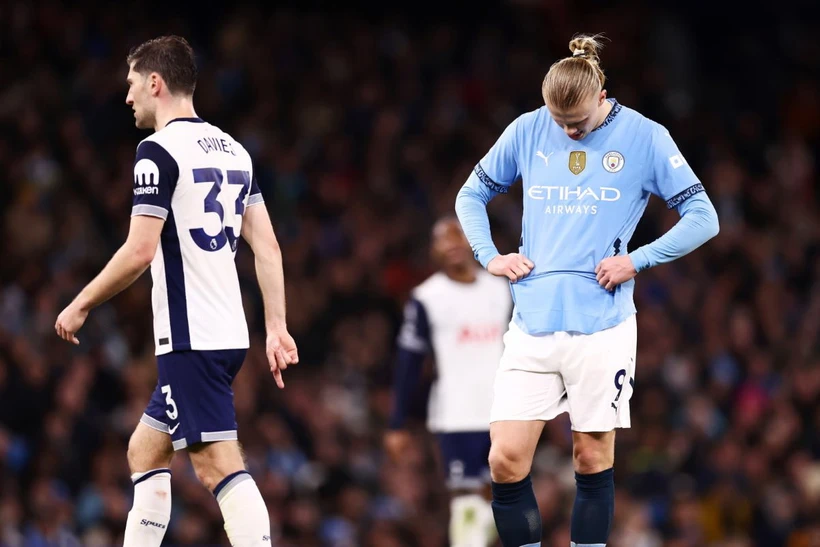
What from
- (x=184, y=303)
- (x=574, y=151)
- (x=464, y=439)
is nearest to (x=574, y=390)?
(x=574, y=151)

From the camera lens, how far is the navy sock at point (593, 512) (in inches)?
223

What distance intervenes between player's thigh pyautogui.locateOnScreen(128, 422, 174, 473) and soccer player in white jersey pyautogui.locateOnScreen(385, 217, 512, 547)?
3046 millimetres

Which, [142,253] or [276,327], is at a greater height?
[142,253]

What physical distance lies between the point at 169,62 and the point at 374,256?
8325mm

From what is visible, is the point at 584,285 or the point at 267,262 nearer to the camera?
the point at 584,285

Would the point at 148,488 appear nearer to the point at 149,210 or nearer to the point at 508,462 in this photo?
the point at 149,210

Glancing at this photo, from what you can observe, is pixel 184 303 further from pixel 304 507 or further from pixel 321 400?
pixel 321 400

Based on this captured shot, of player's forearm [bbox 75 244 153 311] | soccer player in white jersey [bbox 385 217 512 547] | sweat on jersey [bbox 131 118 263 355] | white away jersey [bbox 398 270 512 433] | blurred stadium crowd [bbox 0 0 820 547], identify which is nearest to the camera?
player's forearm [bbox 75 244 153 311]

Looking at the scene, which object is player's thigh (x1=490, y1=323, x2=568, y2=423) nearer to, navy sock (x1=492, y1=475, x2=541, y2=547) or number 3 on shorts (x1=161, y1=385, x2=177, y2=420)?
navy sock (x1=492, y1=475, x2=541, y2=547)

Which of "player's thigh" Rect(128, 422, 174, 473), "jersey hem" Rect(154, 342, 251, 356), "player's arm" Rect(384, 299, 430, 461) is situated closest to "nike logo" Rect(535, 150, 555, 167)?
"jersey hem" Rect(154, 342, 251, 356)

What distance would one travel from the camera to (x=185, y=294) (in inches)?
217

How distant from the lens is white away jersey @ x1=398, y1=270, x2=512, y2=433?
8.55 meters

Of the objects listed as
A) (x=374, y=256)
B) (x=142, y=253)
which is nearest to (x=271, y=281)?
(x=142, y=253)

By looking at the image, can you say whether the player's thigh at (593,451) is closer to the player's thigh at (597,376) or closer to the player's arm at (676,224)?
the player's thigh at (597,376)
